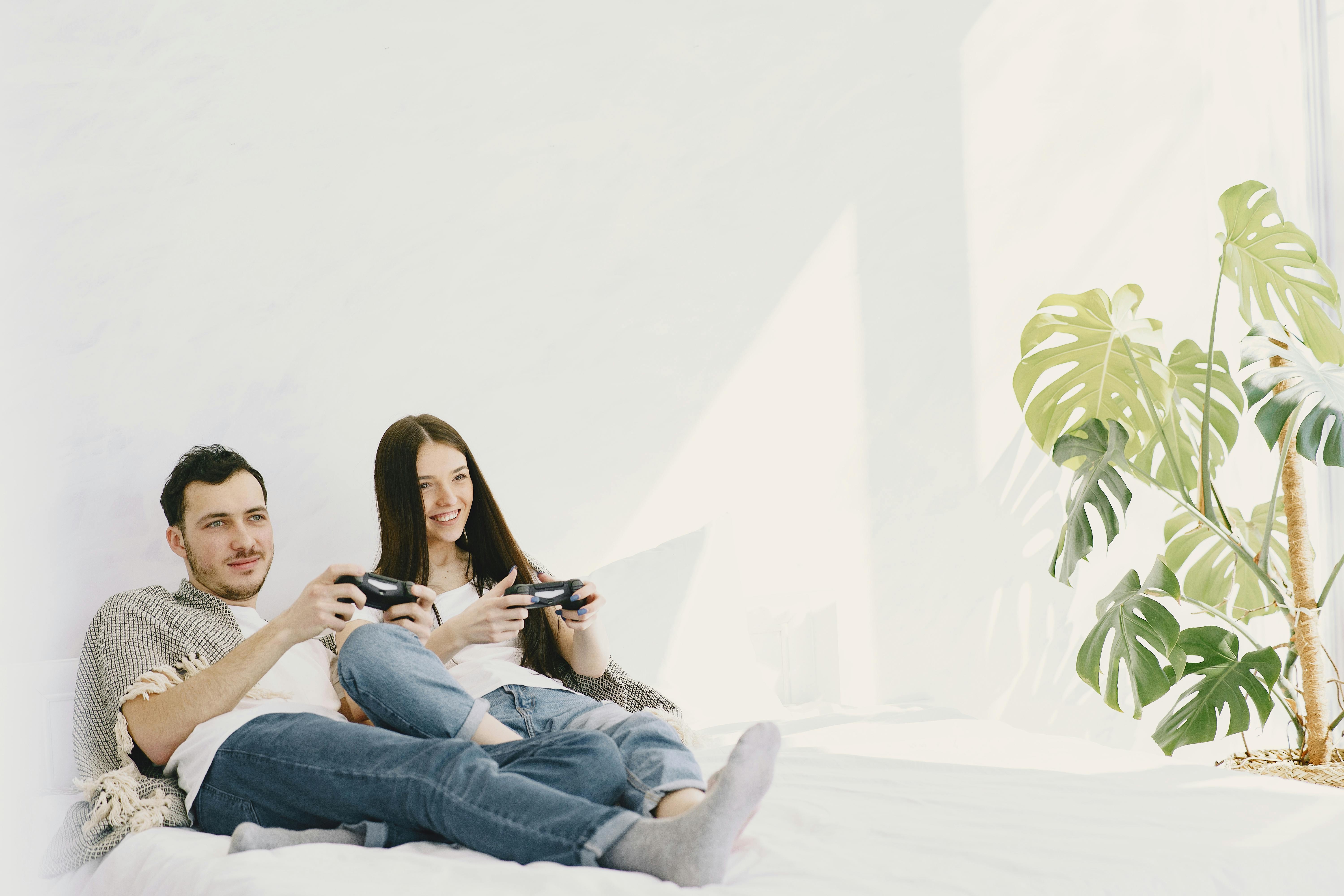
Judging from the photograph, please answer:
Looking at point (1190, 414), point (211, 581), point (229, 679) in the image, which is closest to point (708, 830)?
point (229, 679)

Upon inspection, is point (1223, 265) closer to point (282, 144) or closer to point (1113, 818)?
point (1113, 818)

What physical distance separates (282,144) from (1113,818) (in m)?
1.83

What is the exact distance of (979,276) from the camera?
2.70 metres

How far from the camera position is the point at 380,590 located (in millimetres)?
1447

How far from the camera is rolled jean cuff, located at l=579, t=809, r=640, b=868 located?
1003 mm

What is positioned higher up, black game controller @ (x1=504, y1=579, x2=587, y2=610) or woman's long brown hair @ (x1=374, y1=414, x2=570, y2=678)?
woman's long brown hair @ (x1=374, y1=414, x2=570, y2=678)

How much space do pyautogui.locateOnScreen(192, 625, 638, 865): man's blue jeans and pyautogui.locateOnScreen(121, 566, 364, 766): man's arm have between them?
8cm

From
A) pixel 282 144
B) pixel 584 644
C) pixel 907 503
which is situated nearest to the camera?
pixel 584 644

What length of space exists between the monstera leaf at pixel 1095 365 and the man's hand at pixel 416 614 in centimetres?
149

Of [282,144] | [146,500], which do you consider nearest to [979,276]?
[282,144]

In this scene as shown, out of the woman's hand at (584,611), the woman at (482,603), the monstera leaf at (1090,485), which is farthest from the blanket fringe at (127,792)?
the monstera leaf at (1090,485)

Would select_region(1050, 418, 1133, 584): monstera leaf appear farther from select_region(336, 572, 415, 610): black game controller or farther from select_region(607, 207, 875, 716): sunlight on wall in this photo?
select_region(336, 572, 415, 610): black game controller

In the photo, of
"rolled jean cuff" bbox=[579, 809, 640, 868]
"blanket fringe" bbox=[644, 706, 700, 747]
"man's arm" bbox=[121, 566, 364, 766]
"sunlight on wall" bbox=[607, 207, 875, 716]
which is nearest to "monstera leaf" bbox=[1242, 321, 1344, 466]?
"sunlight on wall" bbox=[607, 207, 875, 716]

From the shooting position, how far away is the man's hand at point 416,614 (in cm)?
147
